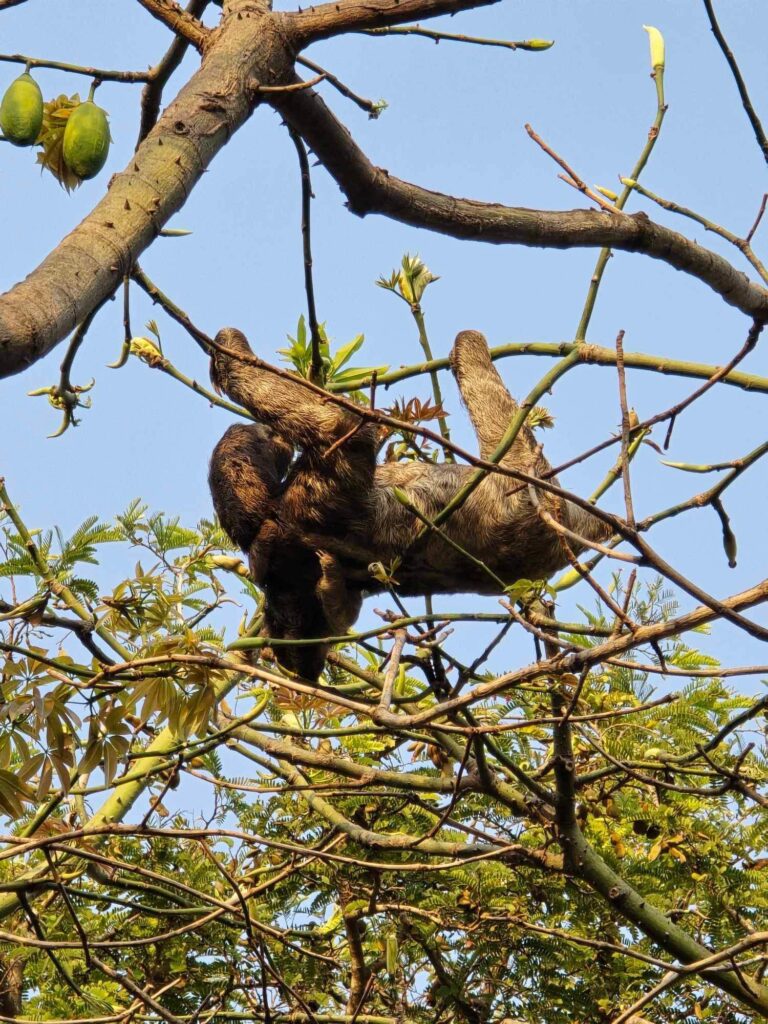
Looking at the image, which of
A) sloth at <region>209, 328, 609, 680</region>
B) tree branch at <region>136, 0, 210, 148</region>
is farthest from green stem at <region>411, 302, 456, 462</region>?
tree branch at <region>136, 0, 210, 148</region>

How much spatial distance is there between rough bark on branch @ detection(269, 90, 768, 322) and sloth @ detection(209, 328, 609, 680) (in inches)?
42.4

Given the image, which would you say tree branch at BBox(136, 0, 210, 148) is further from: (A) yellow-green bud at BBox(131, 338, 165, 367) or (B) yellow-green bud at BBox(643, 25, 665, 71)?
(B) yellow-green bud at BBox(643, 25, 665, 71)

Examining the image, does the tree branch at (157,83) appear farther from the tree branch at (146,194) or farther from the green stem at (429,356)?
the green stem at (429,356)

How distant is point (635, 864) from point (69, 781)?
289 centimetres

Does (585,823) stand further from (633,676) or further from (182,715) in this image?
(182,715)

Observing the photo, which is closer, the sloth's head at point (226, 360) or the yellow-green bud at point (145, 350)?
the yellow-green bud at point (145, 350)

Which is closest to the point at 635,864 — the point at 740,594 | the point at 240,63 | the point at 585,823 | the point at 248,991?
the point at 585,823

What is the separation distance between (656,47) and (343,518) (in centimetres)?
223

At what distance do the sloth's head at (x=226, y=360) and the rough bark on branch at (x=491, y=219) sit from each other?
1470 millimetres

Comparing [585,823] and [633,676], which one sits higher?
[633,676]

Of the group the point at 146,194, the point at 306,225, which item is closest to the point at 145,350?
the point at 306,225

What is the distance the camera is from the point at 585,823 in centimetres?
538

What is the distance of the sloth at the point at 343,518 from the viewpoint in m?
4.92

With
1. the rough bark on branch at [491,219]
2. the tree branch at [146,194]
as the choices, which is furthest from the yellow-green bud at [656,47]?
the tree branch at [146,194]
